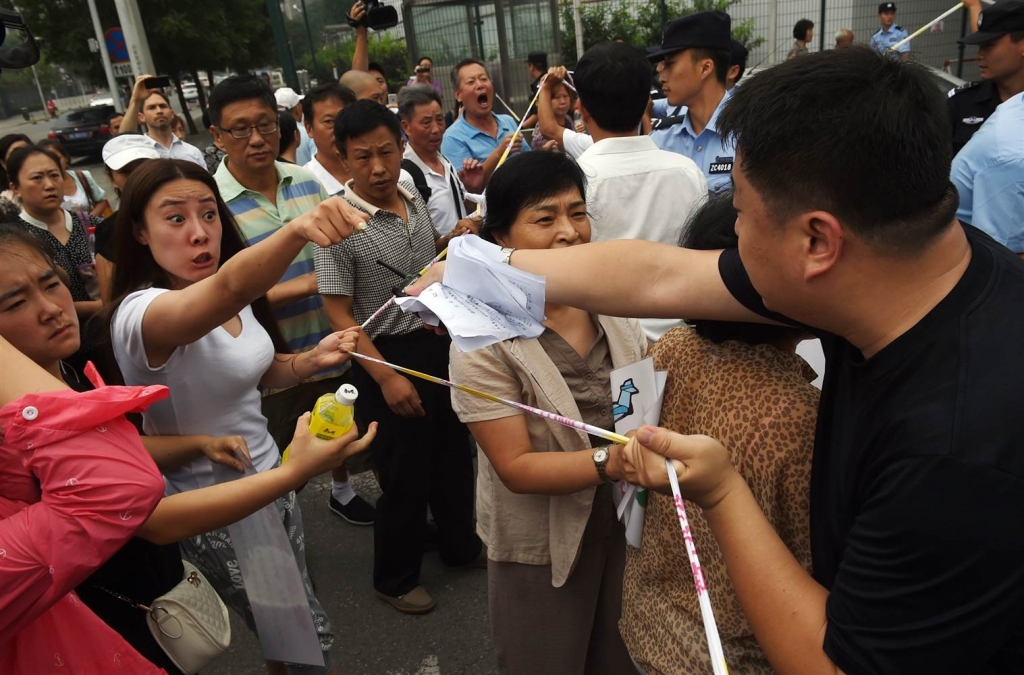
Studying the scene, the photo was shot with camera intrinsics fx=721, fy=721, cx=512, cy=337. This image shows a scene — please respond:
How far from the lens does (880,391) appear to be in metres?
0.99

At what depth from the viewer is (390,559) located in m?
3.04

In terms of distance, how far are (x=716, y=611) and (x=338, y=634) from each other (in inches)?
82.9

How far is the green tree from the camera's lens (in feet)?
38.4

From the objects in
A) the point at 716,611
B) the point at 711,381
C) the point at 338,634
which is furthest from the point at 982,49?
the point at 338,634

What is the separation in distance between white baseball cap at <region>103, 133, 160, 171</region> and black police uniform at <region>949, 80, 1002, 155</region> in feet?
15.2

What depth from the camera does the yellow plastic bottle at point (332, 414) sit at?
1651mm

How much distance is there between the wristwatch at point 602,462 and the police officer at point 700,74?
214 cm

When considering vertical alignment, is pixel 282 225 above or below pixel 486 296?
below

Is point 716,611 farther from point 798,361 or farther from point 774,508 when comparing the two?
point 798,361

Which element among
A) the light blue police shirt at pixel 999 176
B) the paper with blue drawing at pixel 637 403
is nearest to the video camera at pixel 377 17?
the light blue police shirt at pixel 999 176

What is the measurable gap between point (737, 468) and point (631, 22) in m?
13.1

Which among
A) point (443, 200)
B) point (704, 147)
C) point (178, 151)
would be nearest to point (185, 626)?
point (443, 200)

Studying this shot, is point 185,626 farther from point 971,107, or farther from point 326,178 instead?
point 971,107

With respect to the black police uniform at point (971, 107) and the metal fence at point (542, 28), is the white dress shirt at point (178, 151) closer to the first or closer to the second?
the metal fence at point (542, 28)
